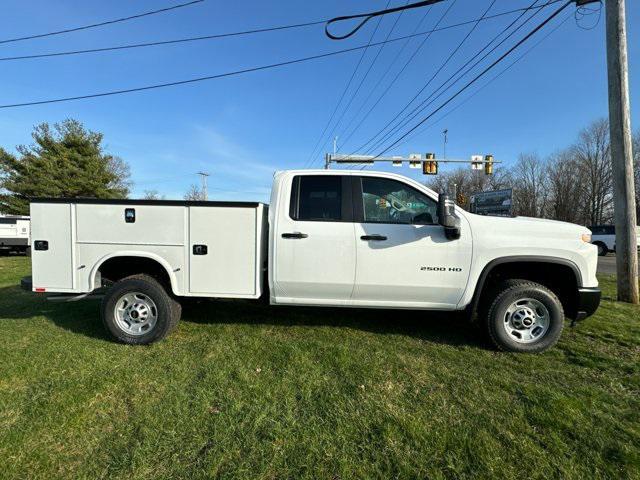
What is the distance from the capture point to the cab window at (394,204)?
421cm

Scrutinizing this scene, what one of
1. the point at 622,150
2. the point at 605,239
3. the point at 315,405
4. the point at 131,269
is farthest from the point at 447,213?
the point at 605,239

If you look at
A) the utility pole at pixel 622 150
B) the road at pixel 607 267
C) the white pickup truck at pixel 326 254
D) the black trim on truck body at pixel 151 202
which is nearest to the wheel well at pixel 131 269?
the white pickup truck at pixel 326 254

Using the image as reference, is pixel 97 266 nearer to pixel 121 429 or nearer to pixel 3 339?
pixel 3 339

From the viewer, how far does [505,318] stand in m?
4.14

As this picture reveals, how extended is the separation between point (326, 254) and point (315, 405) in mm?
1637

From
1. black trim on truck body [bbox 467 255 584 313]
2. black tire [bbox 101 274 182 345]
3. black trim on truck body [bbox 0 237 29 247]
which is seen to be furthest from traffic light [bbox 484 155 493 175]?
black trim on truck body [bbox 0 237 29 247]

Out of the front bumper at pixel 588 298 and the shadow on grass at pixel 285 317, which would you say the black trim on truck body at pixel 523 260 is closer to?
the front bumper at pixel 588 298

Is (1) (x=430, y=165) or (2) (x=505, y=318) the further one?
(1) (x=430, y=165)

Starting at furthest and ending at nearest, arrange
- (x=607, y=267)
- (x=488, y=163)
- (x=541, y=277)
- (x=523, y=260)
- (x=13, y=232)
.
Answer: (x=488, y=163)
(x=13, y=232)
(x=607, y=267)
(x=541, y=277)
(x=523, y=260)

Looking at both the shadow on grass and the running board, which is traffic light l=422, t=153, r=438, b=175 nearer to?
the shadow on grass

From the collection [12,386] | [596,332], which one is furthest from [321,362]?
[596,332]

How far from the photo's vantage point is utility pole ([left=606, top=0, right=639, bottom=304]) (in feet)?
22.7

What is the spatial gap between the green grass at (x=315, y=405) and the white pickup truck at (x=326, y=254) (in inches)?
19.1

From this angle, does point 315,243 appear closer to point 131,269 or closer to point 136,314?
point 136,314
